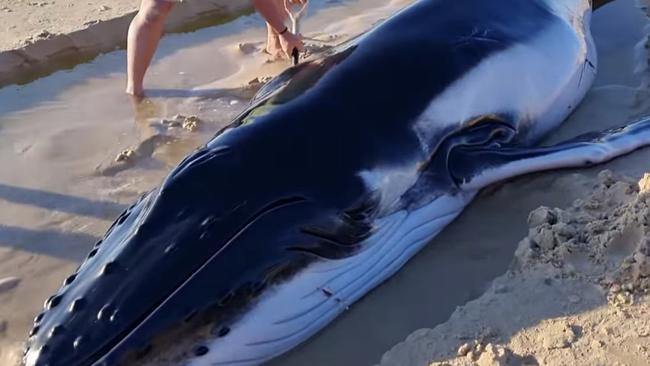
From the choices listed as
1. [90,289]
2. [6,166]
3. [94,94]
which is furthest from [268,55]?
[90,289]

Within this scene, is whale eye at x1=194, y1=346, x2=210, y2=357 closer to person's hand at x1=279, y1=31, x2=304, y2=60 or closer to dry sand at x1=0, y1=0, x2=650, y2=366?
dry sand at x1=0, y1=0, x2=650, y2=366

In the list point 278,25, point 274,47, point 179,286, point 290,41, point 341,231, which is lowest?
point 274,47

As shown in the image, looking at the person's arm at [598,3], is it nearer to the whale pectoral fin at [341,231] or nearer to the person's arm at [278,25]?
the person's arm at [278,25]

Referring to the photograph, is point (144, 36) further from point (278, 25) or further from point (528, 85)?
point (528, 85)

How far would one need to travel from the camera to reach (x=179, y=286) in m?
4.06

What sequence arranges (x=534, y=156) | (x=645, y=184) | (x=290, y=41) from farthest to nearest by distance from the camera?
(x=290, y=41)
(x=534, y=156)
(x=645, y=184)

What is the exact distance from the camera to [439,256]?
498cm

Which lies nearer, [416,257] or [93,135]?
[416,257]

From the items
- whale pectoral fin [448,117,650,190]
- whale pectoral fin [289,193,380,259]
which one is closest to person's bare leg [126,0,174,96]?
whale pectoral fin [448,117,650,190]

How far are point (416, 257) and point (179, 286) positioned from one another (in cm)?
143

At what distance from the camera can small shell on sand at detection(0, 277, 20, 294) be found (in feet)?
16.9

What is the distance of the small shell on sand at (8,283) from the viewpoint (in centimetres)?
516

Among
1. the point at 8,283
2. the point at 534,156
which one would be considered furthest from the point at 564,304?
the point at 8,283

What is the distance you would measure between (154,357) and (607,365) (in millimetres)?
1856
